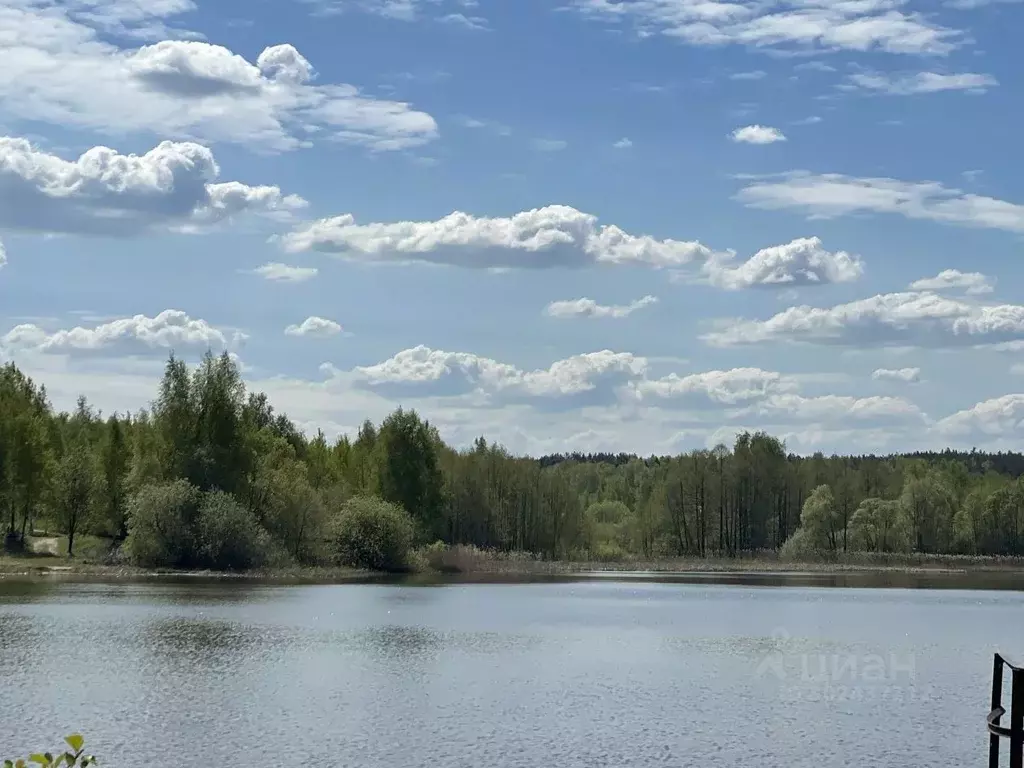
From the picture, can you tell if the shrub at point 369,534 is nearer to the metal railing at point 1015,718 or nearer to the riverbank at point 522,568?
the riverbank at point 522,568

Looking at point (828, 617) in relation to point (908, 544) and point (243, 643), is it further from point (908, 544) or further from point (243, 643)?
point (908, 544)

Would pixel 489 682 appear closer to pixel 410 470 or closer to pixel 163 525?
pixel 163 525

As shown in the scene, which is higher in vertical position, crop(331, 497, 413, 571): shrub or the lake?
crop(331, 497, 413, 571): shrub

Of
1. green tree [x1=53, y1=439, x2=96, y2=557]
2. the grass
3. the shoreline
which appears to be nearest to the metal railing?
the shoreline

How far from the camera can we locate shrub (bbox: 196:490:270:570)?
92.7 metres

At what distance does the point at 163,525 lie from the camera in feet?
304

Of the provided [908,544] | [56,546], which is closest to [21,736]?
[56,546]

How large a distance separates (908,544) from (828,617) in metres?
83.1

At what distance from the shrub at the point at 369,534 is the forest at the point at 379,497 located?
143 millimetres

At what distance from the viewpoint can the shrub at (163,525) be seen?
9200 centimetres

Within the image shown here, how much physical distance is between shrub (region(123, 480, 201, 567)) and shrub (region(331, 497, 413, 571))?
44.3ft

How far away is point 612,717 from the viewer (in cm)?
3309

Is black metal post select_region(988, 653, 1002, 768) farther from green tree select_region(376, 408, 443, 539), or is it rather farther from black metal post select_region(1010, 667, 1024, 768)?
green tree select_region(376, 408, 443, 539)

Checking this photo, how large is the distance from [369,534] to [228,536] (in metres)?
14.2
